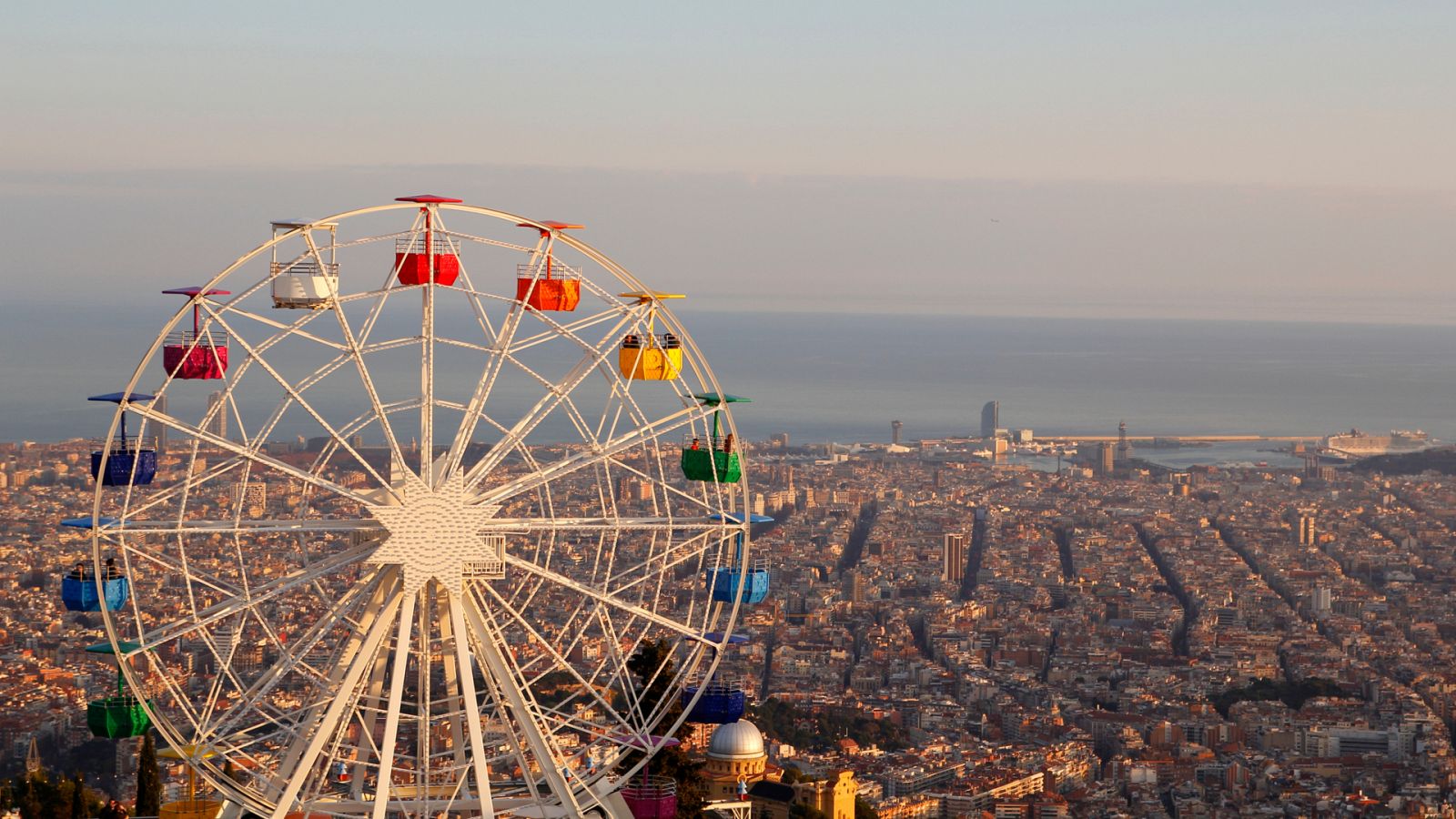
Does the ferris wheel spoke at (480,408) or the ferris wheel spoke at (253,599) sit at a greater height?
the ferris wheel spoke at (480,408)

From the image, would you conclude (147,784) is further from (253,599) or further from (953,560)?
(953,560)

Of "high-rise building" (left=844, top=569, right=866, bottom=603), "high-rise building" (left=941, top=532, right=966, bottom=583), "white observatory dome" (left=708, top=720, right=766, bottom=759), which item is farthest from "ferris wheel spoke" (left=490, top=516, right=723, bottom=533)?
"high-rise building" (left=941, top=532, right=966, bottom=583)

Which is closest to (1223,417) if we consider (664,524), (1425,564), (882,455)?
(882,455)

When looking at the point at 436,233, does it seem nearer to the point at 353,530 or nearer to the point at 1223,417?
the point at 353,530

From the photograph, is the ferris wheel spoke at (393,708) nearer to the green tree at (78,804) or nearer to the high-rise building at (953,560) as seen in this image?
the green tree at (78,804)

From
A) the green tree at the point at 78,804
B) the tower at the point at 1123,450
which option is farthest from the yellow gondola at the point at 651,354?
the tower at the point at 1123,450

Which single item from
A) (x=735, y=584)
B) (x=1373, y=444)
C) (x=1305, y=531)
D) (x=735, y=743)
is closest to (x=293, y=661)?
(x=735, y=584)
